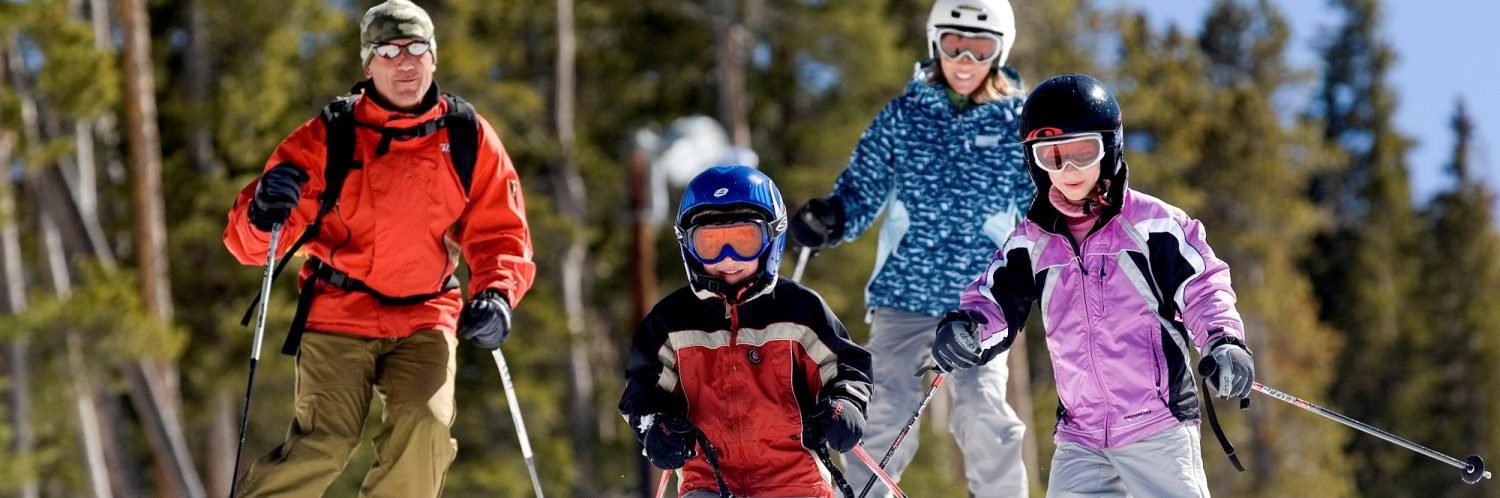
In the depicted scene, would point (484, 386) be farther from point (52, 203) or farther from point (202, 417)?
point (52, 203)

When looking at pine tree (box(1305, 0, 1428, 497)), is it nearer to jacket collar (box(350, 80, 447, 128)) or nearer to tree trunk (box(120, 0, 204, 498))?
tree trunk (box(120, 0, 204, 498))

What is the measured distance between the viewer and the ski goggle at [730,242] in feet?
18.0

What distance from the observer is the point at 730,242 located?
550 cm

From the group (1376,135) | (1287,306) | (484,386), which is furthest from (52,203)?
(1376,135)

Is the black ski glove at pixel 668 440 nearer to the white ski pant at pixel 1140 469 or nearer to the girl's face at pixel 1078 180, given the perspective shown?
the white ski pant at pixel 1140 469

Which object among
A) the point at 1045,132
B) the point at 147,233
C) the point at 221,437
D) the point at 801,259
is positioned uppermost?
the point at 1045,132

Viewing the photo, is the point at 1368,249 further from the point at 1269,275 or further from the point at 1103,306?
the point at 1103,306

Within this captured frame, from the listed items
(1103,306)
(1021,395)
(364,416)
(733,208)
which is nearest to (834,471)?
(733,208)

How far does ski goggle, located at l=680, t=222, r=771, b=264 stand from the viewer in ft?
18.0

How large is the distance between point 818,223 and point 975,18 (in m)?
1.00

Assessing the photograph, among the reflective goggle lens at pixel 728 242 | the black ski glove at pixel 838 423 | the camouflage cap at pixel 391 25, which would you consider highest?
the camouflage cap at pixel 391 25

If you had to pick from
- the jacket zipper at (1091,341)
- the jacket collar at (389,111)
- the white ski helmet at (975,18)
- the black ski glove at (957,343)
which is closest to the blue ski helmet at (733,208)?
the black ski glove at (957,343)

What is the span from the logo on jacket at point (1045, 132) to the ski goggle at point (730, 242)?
904 millimetres

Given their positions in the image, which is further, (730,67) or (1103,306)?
(730,67)
